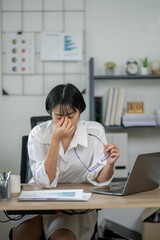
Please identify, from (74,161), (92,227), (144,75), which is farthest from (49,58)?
(92,227)

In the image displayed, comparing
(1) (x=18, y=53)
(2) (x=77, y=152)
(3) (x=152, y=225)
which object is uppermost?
(1) (x=18, y=53)

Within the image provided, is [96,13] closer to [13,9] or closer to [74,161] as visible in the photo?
[13,9]

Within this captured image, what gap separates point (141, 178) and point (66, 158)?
476 mm

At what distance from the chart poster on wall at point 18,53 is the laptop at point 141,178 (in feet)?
5.82

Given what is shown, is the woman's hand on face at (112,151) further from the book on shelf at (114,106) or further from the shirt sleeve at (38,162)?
the book on shelf at (114,106)

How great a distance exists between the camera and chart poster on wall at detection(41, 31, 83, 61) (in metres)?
3.30

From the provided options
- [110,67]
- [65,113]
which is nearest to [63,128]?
[65,113]

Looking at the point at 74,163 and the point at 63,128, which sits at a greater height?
the point at 63,128

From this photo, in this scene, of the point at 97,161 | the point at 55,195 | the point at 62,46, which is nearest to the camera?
the point at 55,195

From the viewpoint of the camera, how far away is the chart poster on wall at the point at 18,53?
10.8ft

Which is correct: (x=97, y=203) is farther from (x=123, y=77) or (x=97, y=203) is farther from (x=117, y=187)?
(x=123, y=77)

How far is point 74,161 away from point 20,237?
50 centimetres

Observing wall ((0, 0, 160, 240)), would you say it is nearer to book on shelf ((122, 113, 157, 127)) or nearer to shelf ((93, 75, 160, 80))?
shelf ((93, 75, 160, 80))

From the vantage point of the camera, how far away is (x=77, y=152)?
2.04 metres
